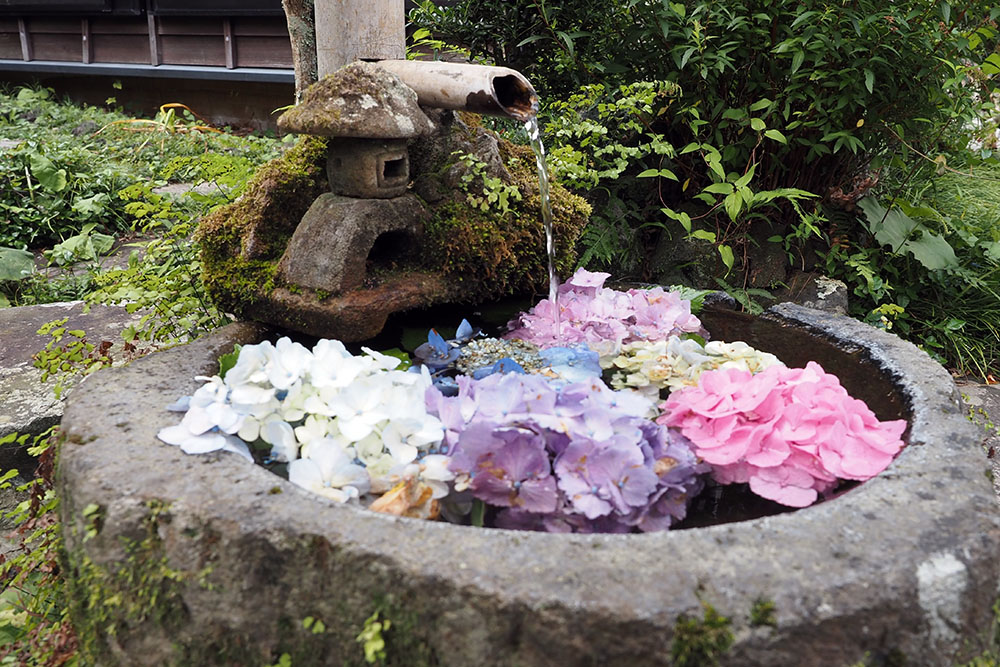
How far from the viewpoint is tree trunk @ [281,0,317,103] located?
283 cm

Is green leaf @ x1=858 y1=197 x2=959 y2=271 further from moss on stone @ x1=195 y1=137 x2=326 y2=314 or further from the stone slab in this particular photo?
the stone slab

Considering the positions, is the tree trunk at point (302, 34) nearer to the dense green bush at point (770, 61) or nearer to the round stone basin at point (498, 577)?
the dense green bush at point (770, 61)

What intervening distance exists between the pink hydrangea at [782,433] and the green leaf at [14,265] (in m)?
4.09

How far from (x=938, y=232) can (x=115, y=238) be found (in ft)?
16.9

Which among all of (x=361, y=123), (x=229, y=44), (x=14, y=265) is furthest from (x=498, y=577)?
(x=229, y=44)

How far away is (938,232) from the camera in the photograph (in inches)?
162

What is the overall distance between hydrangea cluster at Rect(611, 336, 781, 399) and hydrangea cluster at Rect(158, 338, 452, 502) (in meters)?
0.61

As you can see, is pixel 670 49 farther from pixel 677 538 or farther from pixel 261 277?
pixel 677 538

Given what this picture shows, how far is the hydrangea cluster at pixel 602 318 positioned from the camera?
2.38 metres

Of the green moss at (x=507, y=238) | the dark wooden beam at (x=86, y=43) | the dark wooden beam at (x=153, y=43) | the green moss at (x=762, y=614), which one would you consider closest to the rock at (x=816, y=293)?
the green moss at (x=507, y=238)

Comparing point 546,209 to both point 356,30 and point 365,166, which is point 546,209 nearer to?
point 365,166

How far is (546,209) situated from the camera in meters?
2.34

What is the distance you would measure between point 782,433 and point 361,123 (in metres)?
1.25

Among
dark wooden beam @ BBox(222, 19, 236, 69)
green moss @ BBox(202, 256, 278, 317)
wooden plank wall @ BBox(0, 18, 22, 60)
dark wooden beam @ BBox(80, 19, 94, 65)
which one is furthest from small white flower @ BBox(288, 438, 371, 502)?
wooden plank wall @ BBox(0, 18, 22, 60)
